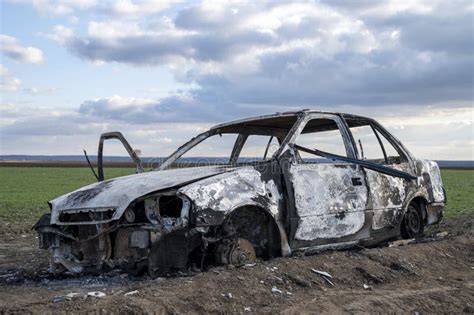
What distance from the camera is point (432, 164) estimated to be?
8.87 m

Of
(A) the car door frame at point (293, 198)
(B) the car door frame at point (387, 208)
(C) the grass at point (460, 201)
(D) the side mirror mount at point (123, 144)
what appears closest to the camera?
(A) the car door frame at point (293, 198)

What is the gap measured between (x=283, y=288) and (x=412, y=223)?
3387 millimetres

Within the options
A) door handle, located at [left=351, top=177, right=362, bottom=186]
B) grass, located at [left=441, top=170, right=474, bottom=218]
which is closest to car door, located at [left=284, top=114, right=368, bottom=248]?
door handle, located at [left=351, top=177, right=362, bottom=186]

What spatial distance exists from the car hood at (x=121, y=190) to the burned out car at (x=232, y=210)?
0.01 meters

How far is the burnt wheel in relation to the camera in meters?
8.27

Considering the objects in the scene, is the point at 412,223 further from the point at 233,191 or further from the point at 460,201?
the point at 460,201

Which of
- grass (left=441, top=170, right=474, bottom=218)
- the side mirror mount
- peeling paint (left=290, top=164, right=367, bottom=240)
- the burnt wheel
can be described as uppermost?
the side mirror mount

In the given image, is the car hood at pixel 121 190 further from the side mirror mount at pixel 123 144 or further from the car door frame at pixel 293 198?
the side mirror mount at pixel 123 144

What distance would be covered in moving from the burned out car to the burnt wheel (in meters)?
0.30

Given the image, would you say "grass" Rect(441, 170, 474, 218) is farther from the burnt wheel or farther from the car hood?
the car hood

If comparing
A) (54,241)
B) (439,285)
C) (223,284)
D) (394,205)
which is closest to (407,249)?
(394,205)

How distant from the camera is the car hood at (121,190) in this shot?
19.1 feet

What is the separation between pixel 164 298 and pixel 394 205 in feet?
12.7

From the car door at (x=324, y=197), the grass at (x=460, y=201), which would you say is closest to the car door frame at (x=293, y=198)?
the car door at (x=324, y=197)
